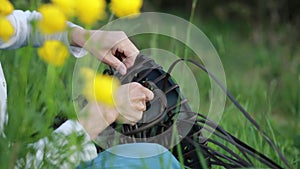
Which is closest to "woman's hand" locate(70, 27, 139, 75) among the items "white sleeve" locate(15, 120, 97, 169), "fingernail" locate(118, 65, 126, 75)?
"fingernail" locate(118, 65, 126, 75)

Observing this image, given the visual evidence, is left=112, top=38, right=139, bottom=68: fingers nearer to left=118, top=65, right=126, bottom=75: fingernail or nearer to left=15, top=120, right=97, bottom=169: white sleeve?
left=118, top=65, right=126, bottom=75: fingernail

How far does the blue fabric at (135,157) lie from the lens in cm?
133

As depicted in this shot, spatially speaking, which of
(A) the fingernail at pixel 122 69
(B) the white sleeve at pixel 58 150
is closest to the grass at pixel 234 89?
(B) the white sleeve at pixel 58 150

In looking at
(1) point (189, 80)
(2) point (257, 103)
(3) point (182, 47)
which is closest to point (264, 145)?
(1) point (189, 80)

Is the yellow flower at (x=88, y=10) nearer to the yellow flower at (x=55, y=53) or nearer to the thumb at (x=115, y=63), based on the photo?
the yellow flower at (x=55, y=53)

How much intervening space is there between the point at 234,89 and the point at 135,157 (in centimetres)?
173

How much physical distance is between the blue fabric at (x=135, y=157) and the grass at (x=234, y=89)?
0.12m

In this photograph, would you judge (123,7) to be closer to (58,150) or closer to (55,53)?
(55,53)

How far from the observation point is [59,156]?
3.60 ft

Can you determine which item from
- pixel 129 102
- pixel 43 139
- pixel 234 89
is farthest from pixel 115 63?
pixel 234 89

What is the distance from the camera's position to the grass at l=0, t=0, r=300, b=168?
3.40 feet

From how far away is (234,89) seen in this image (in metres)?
3.03

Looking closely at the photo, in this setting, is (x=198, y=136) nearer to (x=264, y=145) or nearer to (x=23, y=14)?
(x=23, y=14)

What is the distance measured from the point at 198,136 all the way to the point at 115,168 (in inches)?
9.6
